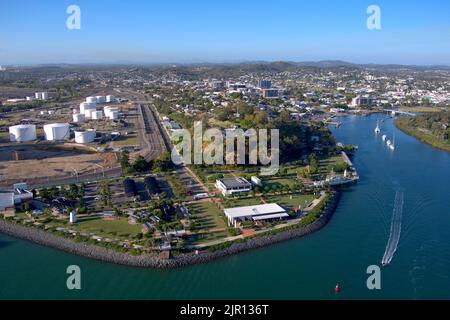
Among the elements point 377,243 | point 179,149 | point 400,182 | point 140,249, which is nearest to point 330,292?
point 377,243

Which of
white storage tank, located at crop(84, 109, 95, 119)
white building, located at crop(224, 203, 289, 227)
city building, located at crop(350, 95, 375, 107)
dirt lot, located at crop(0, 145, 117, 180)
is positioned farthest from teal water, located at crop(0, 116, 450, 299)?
city building, located at crop(350, 95, 375, 107)

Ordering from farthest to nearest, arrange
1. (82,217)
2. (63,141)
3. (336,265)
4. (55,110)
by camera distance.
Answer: (55,110), (63,141), (82,217), (336,265)

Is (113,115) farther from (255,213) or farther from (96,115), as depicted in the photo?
(255,213)

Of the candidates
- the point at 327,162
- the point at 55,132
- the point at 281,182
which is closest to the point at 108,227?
the point at 281,182

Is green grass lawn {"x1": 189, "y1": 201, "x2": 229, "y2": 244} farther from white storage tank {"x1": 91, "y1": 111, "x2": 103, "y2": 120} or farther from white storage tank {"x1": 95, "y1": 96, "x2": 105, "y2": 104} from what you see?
white storage tank {"x1": 95, "y1": 96, "x2": 105, "y2": 104}

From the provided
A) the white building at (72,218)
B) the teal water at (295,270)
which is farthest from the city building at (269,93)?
the white building at (72,218)

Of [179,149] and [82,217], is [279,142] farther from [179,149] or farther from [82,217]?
[82,217]
